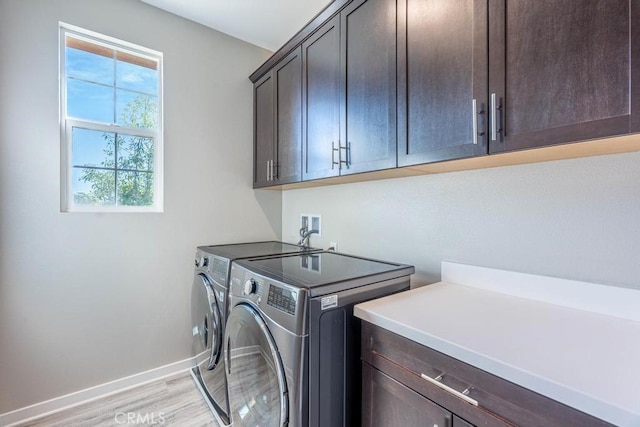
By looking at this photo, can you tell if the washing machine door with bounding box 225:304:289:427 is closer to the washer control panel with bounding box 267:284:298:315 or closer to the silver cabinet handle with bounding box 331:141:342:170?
the washer control panel with bounding box 267:284:298:315

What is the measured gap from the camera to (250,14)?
213cm

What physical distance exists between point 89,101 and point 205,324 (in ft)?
5.52

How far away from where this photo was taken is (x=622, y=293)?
983 millimetres

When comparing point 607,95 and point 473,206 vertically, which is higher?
point 607,95

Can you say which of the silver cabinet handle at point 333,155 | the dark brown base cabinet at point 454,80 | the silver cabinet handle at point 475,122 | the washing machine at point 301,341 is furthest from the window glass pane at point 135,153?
the silver cabinet handle at point 475,122

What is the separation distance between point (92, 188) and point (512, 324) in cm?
244

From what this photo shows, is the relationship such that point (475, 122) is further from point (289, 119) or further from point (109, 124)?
point (109, 124)

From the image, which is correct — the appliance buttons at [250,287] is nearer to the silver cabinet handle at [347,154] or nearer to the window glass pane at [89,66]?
the silver cabinet handle at [347,154]

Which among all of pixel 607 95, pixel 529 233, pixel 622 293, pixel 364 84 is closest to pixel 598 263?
pixel 622 293

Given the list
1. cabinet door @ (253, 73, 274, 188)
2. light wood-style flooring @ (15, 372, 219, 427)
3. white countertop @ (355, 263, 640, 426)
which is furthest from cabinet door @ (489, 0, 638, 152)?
light wood-style flooring @ (15, 372, 219, 427)

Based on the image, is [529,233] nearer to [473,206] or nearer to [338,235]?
[473,206]

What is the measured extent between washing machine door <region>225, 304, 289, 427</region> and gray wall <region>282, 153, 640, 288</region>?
0.90 m

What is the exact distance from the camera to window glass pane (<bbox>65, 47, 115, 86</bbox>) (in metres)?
1.87

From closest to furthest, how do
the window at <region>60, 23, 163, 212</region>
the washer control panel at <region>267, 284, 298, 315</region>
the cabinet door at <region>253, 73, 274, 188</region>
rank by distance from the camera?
1. the washer control panel at <region>267, 284, 298, 315</region>
2. the window at <region>60, 23, 163, 212</region>
3. the cabinet door at <region>253, 73, 274, 188</region>
